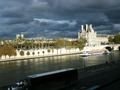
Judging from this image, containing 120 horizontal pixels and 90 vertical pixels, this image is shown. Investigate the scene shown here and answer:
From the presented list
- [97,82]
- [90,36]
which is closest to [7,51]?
[97,82]

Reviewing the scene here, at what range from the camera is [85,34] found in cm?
14925

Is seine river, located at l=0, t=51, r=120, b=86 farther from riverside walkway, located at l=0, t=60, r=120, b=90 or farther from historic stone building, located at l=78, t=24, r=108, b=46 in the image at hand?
historic stone building, located at l=78, t=24, r=108, b=46

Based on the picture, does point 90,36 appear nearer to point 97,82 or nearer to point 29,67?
point 29,67

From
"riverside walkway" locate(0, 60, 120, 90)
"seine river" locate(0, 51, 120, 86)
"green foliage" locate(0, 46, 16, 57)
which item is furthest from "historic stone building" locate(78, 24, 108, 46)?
"riverside walkway" locate(0, 60, 120, 90)

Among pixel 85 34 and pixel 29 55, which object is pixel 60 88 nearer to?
pixel 29 55

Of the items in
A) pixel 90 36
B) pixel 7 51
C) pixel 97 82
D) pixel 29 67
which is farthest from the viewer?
pixel 90 36

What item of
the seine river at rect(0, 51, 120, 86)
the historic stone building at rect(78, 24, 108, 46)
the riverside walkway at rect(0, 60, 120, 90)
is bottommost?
the seine river at rect(0, 51, 120, 86)

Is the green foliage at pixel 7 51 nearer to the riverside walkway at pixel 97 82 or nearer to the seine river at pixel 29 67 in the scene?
the seine river at pixel 29 67

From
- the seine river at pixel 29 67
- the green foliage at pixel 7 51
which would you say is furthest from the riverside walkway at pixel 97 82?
the green foliage at pixel 7 51

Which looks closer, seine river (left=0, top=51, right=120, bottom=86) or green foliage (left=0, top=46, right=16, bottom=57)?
seine river (left=0, top=51, right=120, bottom=86)

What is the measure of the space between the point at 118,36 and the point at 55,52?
6375cm

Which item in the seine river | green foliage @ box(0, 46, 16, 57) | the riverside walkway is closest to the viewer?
the riverside walkway

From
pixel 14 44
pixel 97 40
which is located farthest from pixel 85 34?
pixel 14 44

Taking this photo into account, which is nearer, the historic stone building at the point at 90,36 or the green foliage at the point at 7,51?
the green foliage at the point at 7,51
